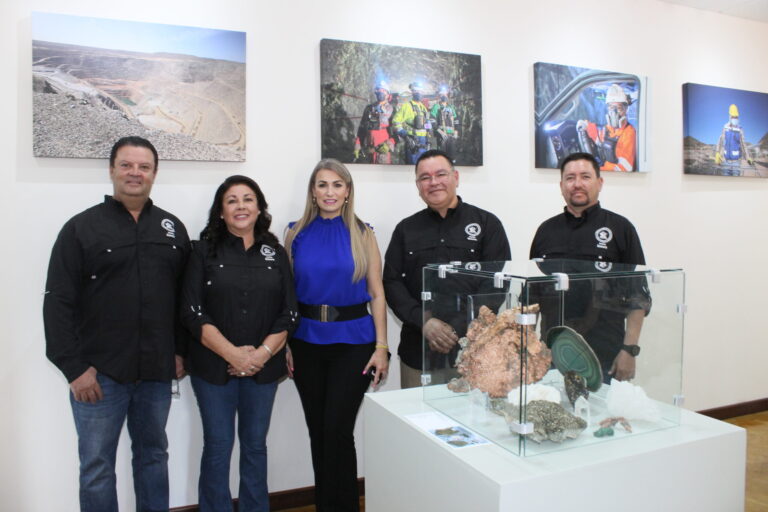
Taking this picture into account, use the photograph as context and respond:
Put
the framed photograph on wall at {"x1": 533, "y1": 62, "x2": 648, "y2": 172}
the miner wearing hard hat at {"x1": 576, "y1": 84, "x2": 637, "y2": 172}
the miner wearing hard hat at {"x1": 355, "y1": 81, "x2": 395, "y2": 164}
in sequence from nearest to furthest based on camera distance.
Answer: the miner wearing hard hat at {"x1": 355, "y1": 81, "x2": 395, "y2": 164} < the framed photograph on wall at {"x1": 533, "y1": 62, "x2": 648, "y2": 172} < the miner wearing hard hat at {"x1": 576, "y1": 84, "x2": 637, "y2": 172}

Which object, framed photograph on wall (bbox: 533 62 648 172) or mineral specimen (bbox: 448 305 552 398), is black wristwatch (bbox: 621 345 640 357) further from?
framed photograph on wall (bbox: 533 62 648 172)

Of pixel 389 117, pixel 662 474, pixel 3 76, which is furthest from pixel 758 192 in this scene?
pixel 3 76

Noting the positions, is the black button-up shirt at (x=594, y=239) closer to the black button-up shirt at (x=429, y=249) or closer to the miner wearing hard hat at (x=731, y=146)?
the black button-up shirt at (x=429, y=249)

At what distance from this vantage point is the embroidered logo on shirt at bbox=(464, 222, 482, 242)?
2.58 meters

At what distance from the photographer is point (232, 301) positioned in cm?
228

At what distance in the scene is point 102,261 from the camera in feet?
7.03

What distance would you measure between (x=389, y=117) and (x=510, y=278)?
6.09 feet

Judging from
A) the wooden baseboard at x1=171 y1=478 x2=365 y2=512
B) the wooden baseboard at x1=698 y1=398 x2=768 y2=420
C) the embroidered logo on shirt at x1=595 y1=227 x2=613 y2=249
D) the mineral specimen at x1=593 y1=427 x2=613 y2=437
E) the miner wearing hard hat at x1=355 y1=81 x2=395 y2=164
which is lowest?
the wooden baseboard at x1=171 y1=478 x2=365 y2=512

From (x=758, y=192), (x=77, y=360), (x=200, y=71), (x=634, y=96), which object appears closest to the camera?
(x=77, y=360)

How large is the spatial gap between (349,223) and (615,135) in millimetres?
2066

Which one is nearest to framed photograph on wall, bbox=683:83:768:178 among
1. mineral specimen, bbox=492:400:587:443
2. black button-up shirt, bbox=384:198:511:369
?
black button-up shirt, bbox=384:198:511:369

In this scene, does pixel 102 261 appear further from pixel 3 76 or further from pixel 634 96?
pixel 634 96

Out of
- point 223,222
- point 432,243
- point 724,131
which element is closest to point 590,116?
point 724,131

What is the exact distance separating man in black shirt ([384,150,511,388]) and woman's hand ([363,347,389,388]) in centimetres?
14
